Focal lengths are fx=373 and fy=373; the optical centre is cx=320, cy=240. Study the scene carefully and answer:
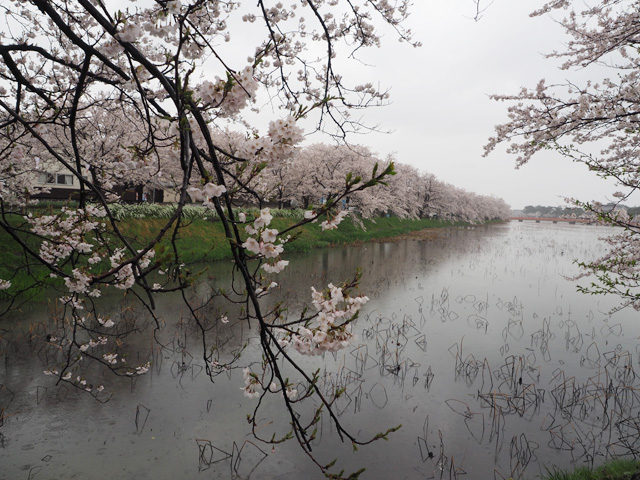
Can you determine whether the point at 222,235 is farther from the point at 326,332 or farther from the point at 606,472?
the point at 326,332

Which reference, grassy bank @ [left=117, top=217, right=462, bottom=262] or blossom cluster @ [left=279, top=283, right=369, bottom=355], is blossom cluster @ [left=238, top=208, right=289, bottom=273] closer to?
blossom cluster @ [left=279, top=283, right=369, bottom=355]

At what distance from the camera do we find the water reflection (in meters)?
4.56

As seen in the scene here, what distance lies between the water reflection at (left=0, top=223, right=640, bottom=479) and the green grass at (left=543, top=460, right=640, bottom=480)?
35 cm

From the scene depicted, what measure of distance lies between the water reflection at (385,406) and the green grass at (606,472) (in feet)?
1.15

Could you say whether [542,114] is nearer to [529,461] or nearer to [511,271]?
[529,461]

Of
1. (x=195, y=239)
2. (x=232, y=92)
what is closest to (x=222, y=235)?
(x=195, y=239)

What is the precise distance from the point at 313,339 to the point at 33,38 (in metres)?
9.41

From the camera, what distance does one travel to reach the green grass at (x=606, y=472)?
4012 millimetres

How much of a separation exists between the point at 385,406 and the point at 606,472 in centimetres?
276

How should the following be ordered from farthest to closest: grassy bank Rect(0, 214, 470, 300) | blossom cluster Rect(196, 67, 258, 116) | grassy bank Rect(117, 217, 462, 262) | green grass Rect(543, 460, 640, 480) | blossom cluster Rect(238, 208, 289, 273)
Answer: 1. grassy bank Rect(117, 217, 462, 262)
2. grassy bank Rect(0, 214, 470, 300)
3. green grass Rect(543, 460, 640, 480)
4. blossom cluster Rect(196, 67, 258, 116)
5. blossom cluster Rect(238, 208, 289, 273)

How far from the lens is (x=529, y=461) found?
477cm

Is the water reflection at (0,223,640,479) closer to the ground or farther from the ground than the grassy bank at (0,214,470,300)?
closer to the ground

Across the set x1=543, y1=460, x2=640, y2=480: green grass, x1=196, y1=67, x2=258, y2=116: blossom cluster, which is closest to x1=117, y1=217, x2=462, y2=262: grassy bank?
x1=196, y1=67, x2=258, y2=116: blossom cluster

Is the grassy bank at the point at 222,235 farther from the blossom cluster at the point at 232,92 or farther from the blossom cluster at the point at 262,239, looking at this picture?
the blossom cluster at the point at 262,239
